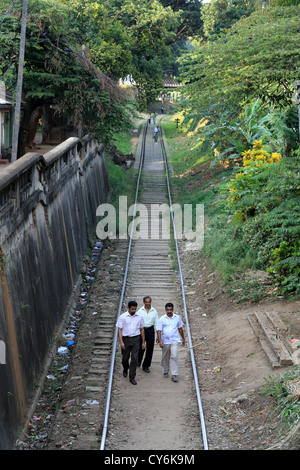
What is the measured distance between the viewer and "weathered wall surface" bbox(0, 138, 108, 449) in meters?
8.97

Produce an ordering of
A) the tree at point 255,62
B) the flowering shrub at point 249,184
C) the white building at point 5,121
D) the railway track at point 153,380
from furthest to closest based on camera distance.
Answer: the white building at point 5,121 < the tree at point 255,62 < the flowering shrub at point 249,184 < the railway track at point 153,380

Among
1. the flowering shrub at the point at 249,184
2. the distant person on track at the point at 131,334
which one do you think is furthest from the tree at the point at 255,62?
the distant person on track at the point at 131,334

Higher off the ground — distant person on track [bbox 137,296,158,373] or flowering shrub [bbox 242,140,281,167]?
flowering shrub [bbox 242,140,281,167]

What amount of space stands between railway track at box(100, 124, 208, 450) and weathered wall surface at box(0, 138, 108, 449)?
57.5 inches

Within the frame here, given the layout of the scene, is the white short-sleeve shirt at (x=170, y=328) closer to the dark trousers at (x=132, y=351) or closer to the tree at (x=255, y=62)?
the dark trousers at (x=132, y=351)

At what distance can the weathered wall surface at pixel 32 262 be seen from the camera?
8.97 meters

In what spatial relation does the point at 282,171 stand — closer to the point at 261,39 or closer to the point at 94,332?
the point at 261,39

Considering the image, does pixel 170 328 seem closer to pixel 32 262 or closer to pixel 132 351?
pixel 132 351

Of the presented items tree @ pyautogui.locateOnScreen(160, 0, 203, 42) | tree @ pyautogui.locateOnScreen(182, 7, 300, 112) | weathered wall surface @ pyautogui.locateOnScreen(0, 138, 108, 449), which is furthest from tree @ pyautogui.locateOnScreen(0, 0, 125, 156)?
tree @ pyautogui.locateOnScreen(160, 0, 203, 42)

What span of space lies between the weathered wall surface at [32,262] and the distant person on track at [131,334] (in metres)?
1.67

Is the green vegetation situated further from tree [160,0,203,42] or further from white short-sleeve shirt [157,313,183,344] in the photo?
tree [160,0,203,42]

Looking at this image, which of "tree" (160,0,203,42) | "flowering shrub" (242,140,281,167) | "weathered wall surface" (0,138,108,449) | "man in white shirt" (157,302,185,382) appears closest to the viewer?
"weathered wall surface" (0,138,108,449)

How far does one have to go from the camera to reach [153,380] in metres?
11.2
